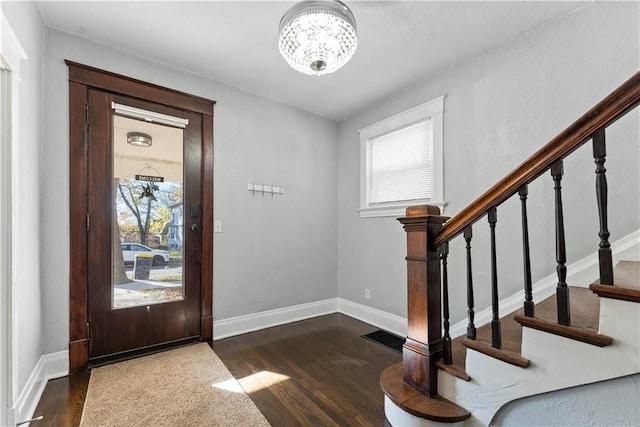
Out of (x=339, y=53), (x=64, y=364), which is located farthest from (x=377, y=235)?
(x=64, y=364)

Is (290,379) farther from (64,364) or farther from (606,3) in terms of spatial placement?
(606,3)

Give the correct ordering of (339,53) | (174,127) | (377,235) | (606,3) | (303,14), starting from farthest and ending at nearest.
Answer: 1. (377,235)
2. (174,127)
3. (606,3)
4. (339,53)
5. (303,14)

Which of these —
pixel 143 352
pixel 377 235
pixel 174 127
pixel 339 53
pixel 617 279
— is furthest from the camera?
pixel 377 235

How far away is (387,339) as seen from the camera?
2.81m

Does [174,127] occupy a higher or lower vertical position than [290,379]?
higher

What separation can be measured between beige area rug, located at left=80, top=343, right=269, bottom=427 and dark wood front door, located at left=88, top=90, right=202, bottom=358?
0.32 m

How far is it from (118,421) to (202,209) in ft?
5.38

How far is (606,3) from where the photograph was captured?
1854mm

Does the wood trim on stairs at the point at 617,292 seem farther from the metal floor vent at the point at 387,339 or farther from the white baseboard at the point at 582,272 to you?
the metal floor vent at the point at 387,339

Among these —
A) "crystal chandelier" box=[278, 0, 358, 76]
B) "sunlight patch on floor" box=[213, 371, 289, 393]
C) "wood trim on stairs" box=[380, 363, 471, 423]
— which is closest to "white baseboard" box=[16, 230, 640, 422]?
"sunlight patch on floor" box=[213, 371, 289, 393]

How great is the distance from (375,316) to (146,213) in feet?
8.01

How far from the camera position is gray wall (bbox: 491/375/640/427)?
3.40ft

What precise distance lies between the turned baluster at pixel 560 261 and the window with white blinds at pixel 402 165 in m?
1.60

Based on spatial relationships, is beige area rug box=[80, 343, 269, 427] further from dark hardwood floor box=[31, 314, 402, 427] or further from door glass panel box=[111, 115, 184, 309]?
door glass panel box=[111, 115, 184, 309]
